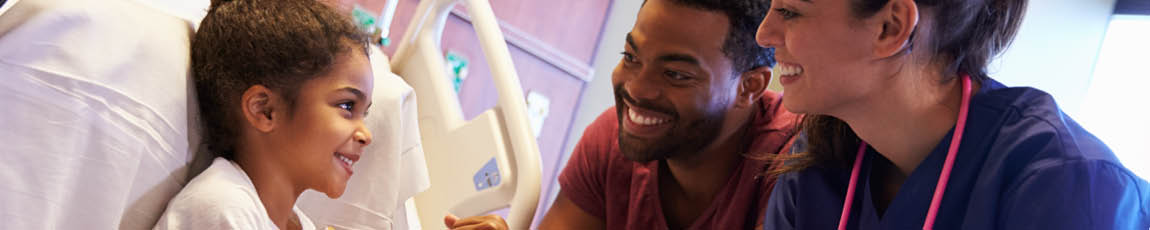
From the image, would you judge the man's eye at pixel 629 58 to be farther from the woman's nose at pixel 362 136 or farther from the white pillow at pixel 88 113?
the white pillow at pixel 88 113

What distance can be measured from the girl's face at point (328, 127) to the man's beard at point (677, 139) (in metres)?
0.47

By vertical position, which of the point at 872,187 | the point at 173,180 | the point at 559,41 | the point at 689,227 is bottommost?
the point at 559,41

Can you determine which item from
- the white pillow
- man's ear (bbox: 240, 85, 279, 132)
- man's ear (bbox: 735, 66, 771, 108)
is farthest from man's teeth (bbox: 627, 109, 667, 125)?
the white pillow

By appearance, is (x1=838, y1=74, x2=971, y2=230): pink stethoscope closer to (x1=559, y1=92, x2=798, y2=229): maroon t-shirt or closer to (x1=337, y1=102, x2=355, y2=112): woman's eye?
(x1=559, y1=92, x2=798, y2=229): maroon t-shirt

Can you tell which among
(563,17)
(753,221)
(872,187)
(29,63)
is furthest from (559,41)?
(29,63)

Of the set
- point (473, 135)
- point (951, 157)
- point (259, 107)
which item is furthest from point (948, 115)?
point (473, 135)

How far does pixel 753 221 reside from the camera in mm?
1468

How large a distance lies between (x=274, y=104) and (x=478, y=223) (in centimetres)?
55

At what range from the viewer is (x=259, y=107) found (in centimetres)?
111

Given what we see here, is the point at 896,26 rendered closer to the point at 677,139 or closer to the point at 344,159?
the point at 677,139

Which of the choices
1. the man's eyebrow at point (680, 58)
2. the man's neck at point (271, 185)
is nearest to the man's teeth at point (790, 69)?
the man's eyebrow at point (680, 58)

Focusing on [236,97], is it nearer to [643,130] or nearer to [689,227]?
[643,130]

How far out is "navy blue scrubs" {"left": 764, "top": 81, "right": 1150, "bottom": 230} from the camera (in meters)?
→ 0.90

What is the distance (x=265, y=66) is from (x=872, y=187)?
0.81m
